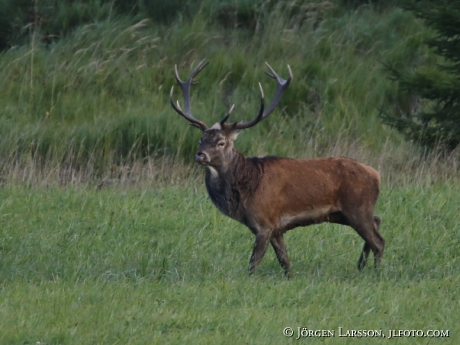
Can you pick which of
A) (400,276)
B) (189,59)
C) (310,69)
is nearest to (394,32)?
(310,69)

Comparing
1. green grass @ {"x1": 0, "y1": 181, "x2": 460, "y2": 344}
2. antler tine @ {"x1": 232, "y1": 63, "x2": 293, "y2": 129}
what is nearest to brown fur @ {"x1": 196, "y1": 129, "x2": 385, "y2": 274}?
antler tine @ {"x1": 232, "y1": 63, "x2": 293, "y2": 129}

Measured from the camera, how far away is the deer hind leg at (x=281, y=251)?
8.95 meters

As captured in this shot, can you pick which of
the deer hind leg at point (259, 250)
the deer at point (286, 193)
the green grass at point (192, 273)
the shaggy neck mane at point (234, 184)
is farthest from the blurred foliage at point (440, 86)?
the deer hind leg at point (259, 250)

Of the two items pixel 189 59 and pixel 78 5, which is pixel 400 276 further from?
pixel 78 5

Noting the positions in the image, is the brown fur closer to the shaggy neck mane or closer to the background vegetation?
the shaggy neck mane

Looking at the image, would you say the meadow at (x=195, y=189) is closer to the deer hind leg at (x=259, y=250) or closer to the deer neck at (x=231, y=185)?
the deer hind leg at (x=259, y=250)

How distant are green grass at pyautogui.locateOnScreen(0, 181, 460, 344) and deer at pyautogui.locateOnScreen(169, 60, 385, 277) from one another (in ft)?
1.23

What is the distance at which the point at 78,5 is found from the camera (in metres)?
19.1

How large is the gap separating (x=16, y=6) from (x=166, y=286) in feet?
39.3

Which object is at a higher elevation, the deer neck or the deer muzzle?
the deer muzzle

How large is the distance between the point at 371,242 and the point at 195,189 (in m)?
3.53

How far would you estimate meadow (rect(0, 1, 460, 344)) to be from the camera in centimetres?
701

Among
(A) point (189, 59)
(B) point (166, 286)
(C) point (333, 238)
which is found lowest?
(A) point (189, 59)

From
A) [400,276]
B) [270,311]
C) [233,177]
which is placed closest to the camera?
[270,311]
